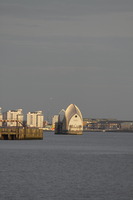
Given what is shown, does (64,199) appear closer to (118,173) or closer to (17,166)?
(118,173)

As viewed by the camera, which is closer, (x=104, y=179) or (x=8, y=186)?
(x=8, y=186)

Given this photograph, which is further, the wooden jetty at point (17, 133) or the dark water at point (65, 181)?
the wooden jetty at point (17, 133)

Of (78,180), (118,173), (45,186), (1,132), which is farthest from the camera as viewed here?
(1,132)

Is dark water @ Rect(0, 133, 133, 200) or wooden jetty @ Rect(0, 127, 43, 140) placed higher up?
wooden jetty @ Rect(0, 127, 43, 140)

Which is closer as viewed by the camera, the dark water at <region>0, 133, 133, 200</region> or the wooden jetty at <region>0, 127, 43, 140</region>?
the dark water at <region>0, 133, 133, 200</region>

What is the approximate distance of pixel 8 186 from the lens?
48.4 metres

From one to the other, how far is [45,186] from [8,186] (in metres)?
2.49

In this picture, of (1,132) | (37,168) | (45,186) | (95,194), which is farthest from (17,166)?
(1,132)

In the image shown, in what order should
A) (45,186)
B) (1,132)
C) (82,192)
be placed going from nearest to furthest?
(82,192), (45,186), (1,132)

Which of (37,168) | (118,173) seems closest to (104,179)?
(118,173)

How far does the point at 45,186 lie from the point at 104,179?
7.02 meters

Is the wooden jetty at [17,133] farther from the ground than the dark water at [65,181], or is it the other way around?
the wooden jetty at [17,133]

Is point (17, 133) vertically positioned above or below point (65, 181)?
above

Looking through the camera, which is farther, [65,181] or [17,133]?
[17,133]
